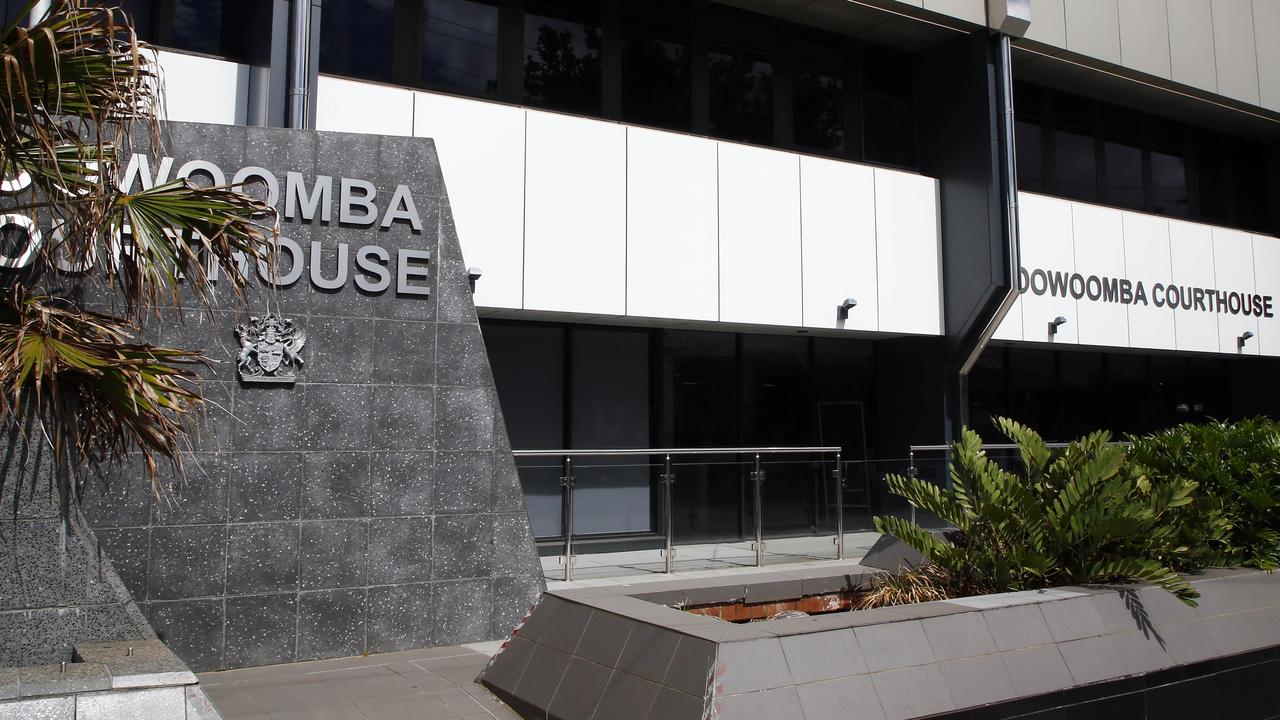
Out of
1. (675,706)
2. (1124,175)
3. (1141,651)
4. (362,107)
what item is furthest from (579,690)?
(1124,175)

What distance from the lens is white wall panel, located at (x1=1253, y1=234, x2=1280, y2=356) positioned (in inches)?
781

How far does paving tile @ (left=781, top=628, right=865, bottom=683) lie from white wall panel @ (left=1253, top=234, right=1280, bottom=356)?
18.6 metres

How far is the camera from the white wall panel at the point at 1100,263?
16797 millimetres

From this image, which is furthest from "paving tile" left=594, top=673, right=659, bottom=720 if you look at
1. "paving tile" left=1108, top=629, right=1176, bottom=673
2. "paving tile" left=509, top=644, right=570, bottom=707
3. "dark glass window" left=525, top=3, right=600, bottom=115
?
"dark glass window" left=525, top=3, right=600, bottom=115

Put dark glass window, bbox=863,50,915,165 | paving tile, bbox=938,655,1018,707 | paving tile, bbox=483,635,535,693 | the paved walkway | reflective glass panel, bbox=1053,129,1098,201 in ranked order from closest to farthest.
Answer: paving tile, bbox=938,655,1018,707, paving tile, bbox=483,635,535,693, the paved walkway, dark glass window, bbox=863,50,915,165, reflective glass panel, bbox=1053,129,1098,201

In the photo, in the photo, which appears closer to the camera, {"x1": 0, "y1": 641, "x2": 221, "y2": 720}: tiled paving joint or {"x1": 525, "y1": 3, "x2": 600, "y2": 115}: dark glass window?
{"x1": 0, "y1": 641, "x2": 221, "y2": 720}: tiled paving joint

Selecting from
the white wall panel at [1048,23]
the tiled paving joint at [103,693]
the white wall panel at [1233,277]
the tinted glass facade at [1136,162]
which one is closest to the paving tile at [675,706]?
the tiled paving joint at [103,693]

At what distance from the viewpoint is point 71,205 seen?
545 centimetres

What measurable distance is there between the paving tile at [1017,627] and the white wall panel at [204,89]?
354 inches

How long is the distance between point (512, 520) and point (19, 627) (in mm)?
3846

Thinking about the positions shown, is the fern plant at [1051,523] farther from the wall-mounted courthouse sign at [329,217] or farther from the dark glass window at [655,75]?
the dark glass window at [655,75]

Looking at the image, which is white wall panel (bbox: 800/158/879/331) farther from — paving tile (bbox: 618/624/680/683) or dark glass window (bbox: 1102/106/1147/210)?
paving tile (bbox: 618/624/680/683)

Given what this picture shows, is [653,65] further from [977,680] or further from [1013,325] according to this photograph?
[977,680]

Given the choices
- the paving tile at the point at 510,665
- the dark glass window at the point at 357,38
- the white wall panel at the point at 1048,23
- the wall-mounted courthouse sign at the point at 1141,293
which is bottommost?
the paving tile at the point at 510,665
